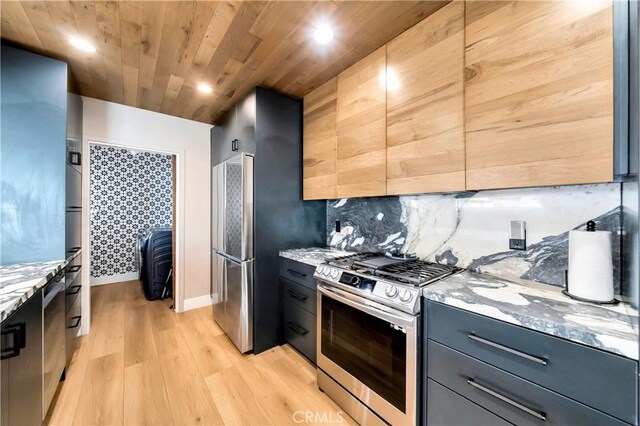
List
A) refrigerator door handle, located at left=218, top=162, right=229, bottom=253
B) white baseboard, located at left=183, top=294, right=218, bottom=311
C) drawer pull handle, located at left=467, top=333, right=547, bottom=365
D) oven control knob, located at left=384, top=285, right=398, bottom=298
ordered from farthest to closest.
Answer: white baseboard, located at left=183, top=294, right=218, bottom=311 → refrigerator door handle, located at left=218, top=162, right=229, bottom=253 → oven control knob, located at left=384, top=285, right=398, bottom=298 → drawer pull handle, located at left=467, top=333, right=547, bottom=365

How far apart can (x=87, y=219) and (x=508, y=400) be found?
3.61 meters

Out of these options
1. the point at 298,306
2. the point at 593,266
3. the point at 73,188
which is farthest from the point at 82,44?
the point at 593,266

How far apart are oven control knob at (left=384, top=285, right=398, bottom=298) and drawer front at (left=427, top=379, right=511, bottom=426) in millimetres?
424

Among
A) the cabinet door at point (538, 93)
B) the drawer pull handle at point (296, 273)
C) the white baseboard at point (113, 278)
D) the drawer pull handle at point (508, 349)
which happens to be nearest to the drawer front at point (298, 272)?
the drawer pull handle at point (296, 273)

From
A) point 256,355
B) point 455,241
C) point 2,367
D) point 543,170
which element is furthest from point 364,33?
point 256,355

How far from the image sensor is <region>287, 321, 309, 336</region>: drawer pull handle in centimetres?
210

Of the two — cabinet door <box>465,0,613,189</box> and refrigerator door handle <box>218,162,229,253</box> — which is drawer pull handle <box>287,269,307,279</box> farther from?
cabinet door <box>465,0,613,189</box>

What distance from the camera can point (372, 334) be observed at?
1429 mm

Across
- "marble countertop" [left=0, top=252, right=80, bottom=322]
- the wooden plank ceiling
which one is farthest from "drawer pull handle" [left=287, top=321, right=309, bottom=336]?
the wooden plank ceiling

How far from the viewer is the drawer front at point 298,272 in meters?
1.99

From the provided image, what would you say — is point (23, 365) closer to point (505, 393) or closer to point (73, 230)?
point (73, 230)

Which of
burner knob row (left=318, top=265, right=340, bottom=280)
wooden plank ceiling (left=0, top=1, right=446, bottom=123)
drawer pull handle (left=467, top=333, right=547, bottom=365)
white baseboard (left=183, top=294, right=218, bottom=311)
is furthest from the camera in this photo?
white baseboard (left=183, top=294, right=218, bottom=311)

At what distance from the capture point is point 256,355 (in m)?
2.21
